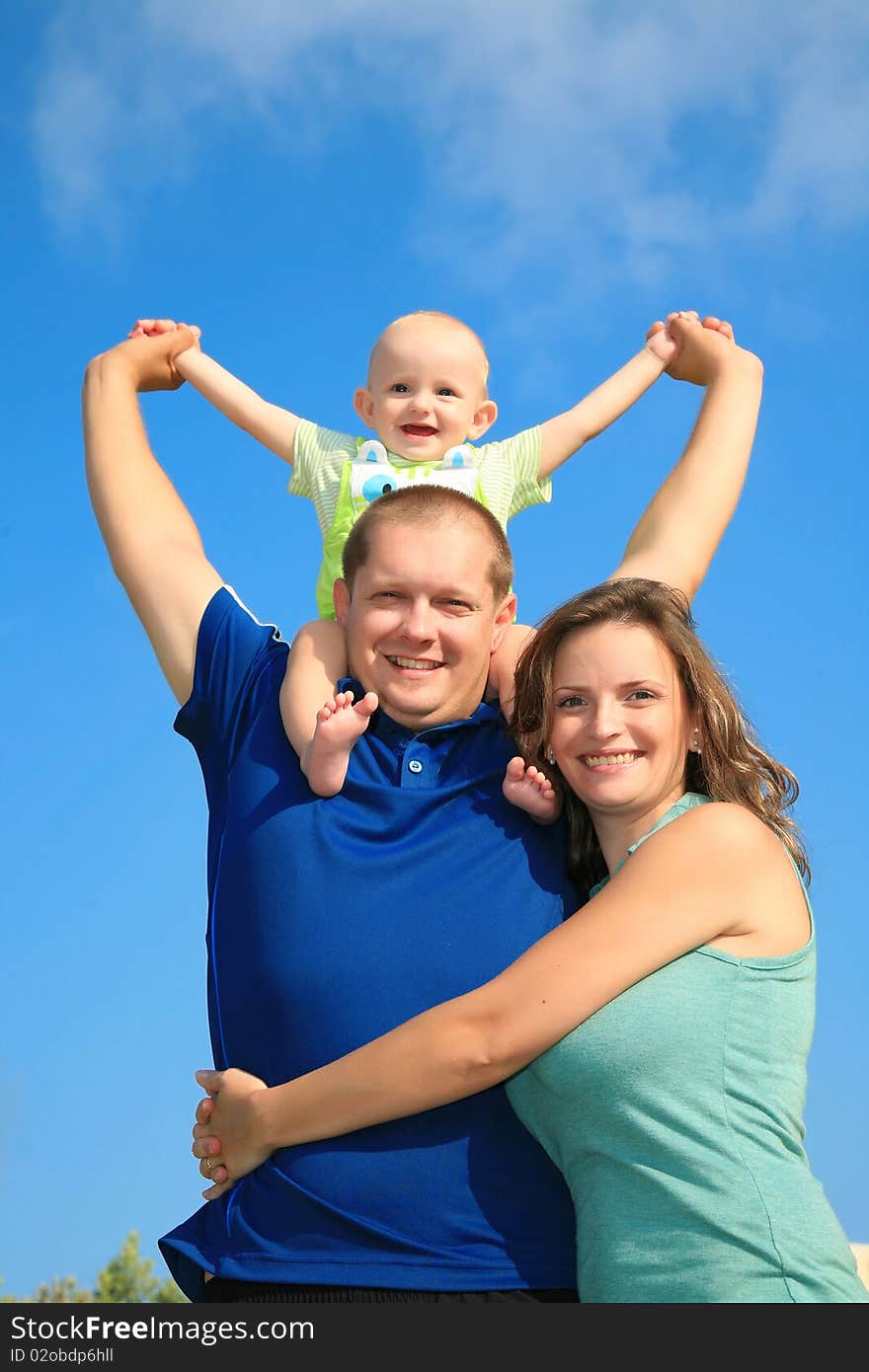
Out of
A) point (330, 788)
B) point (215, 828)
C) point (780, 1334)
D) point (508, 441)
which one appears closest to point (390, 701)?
point (330, 788)

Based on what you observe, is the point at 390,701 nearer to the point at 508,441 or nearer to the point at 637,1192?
the point at 637,1192

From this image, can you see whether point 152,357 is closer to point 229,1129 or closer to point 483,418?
point 483,418

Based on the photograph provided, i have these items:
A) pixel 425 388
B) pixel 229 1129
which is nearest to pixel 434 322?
pixel 425 388

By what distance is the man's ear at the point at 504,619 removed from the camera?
445 centimetres

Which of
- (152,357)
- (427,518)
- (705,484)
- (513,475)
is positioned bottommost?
(427,518)

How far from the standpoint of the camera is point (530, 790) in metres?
3.89

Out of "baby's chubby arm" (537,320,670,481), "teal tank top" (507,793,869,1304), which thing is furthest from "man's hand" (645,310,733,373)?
"teal tank top" (507,793,869,1304)

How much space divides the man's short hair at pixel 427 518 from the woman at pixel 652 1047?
2.00 feet

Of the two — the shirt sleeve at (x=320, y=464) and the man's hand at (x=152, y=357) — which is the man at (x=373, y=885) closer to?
the man's hand at (x=152, y=357)

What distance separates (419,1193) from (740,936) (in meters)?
0.98

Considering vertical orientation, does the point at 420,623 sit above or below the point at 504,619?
below

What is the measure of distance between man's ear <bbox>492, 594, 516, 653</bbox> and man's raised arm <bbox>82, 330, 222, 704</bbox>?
89 centimetres

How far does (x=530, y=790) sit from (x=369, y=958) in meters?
0.65

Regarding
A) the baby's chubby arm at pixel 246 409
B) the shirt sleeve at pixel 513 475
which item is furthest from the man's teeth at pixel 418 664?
the baby's chubby arm at pixel 246 409
